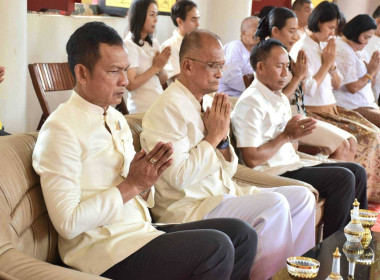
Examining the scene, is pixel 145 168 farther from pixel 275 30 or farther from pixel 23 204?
pixel 275 30

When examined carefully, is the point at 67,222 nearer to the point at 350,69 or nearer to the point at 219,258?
the point at 219,258

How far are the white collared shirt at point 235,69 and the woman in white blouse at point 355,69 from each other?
76cm

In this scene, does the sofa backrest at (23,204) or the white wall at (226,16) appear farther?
the white wall at (226,16)

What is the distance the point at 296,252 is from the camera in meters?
2.85

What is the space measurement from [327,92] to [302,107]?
0.55 metres

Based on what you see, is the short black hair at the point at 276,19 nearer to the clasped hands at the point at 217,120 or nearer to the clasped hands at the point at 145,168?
the clasped hands at the point at 217,120

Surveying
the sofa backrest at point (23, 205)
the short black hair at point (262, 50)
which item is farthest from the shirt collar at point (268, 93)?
the sofa backrest at point (23, 205)

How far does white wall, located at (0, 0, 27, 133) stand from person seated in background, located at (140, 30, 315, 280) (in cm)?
156

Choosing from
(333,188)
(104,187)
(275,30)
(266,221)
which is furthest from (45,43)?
(104,187)

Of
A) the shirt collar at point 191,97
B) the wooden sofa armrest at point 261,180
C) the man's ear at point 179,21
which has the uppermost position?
the man's ear at point 179,21

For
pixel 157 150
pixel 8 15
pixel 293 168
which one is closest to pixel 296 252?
pixel 293 168

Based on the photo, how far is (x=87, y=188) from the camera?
202 centimetres

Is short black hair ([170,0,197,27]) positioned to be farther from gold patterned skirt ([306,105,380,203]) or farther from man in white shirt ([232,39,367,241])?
man in white shirt ([232,39,367,241])

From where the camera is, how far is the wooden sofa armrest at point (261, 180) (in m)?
2.99
